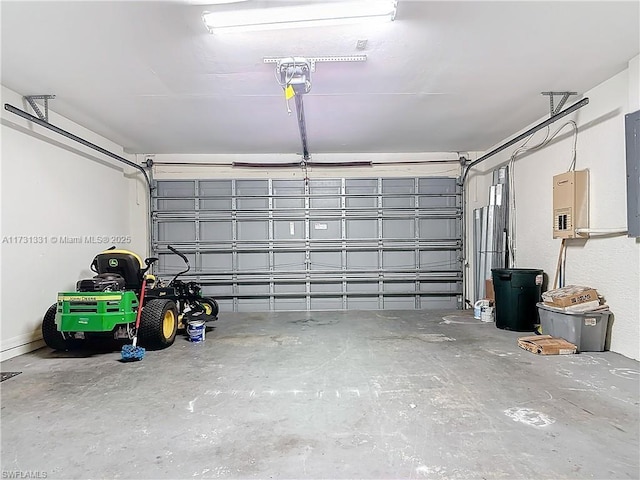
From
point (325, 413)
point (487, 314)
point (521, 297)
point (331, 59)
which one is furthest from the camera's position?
point (487, 314)

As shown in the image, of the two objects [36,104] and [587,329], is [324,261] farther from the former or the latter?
[36,104]

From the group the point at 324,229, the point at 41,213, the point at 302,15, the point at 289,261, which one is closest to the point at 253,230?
the point at 289,261

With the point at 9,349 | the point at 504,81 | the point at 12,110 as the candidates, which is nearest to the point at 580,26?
the point at 504,81

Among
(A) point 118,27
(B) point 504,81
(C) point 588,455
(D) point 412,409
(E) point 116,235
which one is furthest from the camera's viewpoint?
(E) point 116,235

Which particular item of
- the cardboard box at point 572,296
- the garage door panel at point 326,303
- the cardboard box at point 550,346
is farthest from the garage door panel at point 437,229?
the cardboard box at point 550,346

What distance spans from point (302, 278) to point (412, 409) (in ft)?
14.4

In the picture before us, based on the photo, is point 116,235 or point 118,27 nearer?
point 118,27

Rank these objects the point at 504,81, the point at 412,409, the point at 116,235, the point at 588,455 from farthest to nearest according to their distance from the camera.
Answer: the point at 116,235
the point at 504,81
the point at 412,409
the point at 588,455

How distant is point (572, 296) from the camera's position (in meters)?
3.79

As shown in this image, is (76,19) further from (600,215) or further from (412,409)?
(600,215)

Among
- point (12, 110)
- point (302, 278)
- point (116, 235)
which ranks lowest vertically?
point (302, 278)

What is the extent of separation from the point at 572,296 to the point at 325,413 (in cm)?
313

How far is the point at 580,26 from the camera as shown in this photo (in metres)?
2.73

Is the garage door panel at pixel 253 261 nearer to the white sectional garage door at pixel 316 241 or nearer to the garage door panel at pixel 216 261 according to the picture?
the white sectional garage door at pixel 316 241
